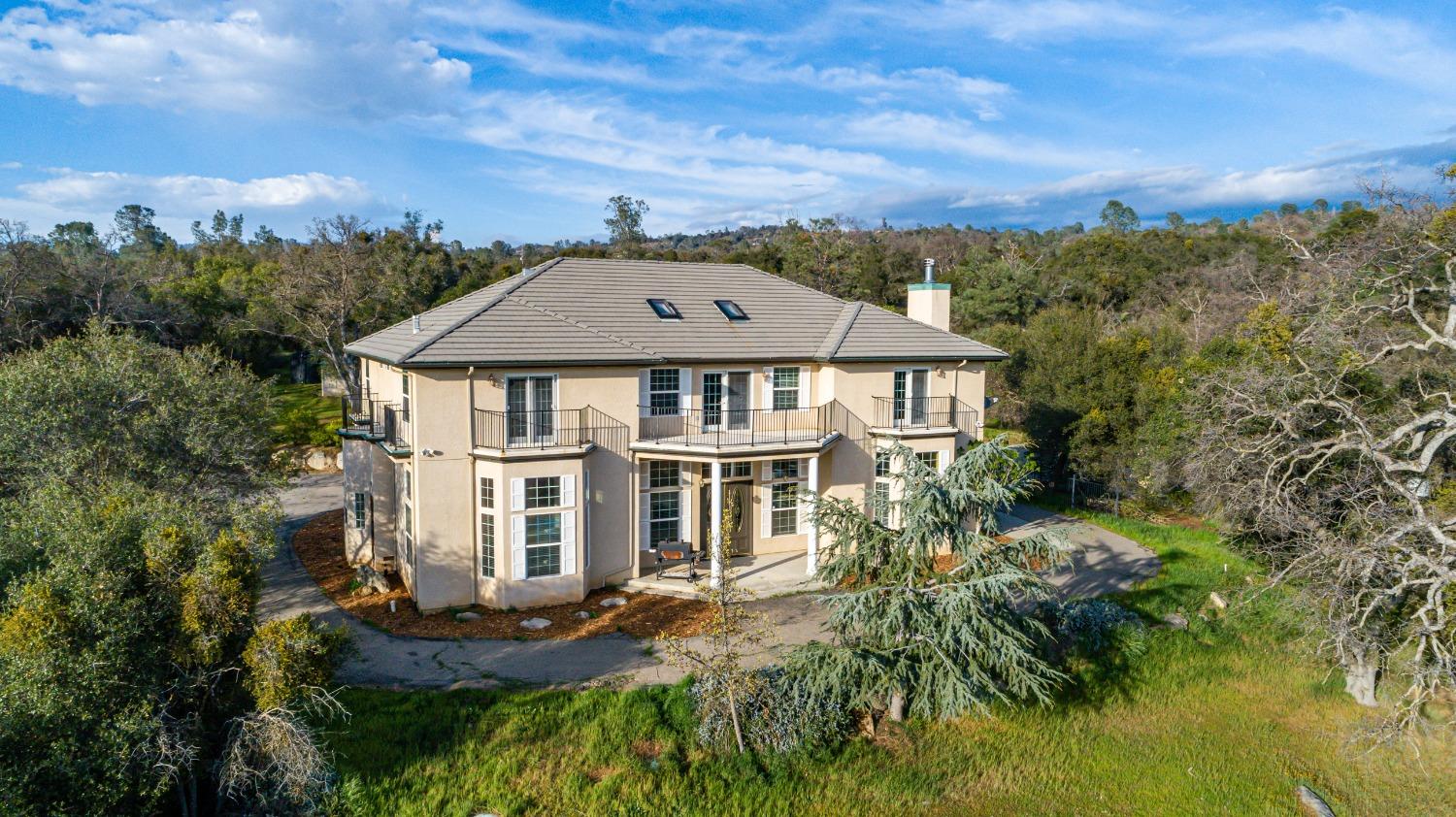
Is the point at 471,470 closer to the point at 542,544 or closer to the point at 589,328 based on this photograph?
the point at 542,544

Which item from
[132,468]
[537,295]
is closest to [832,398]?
[537,295]

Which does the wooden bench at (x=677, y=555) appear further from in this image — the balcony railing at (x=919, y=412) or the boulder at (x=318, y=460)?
the boulder at (x=318, y=460)

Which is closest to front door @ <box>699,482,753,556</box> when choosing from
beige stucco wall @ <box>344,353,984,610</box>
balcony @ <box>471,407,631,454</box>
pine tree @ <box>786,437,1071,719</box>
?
beige stucco wall @ <box>344,353,984,610</box>

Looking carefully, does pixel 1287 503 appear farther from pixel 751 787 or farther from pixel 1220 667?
pixel 751 787

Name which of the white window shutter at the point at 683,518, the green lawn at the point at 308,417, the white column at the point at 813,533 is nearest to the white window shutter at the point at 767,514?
the white column at the point at 813,533

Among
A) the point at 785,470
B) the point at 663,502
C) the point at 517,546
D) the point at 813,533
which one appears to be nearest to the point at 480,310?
the point at 517,546
